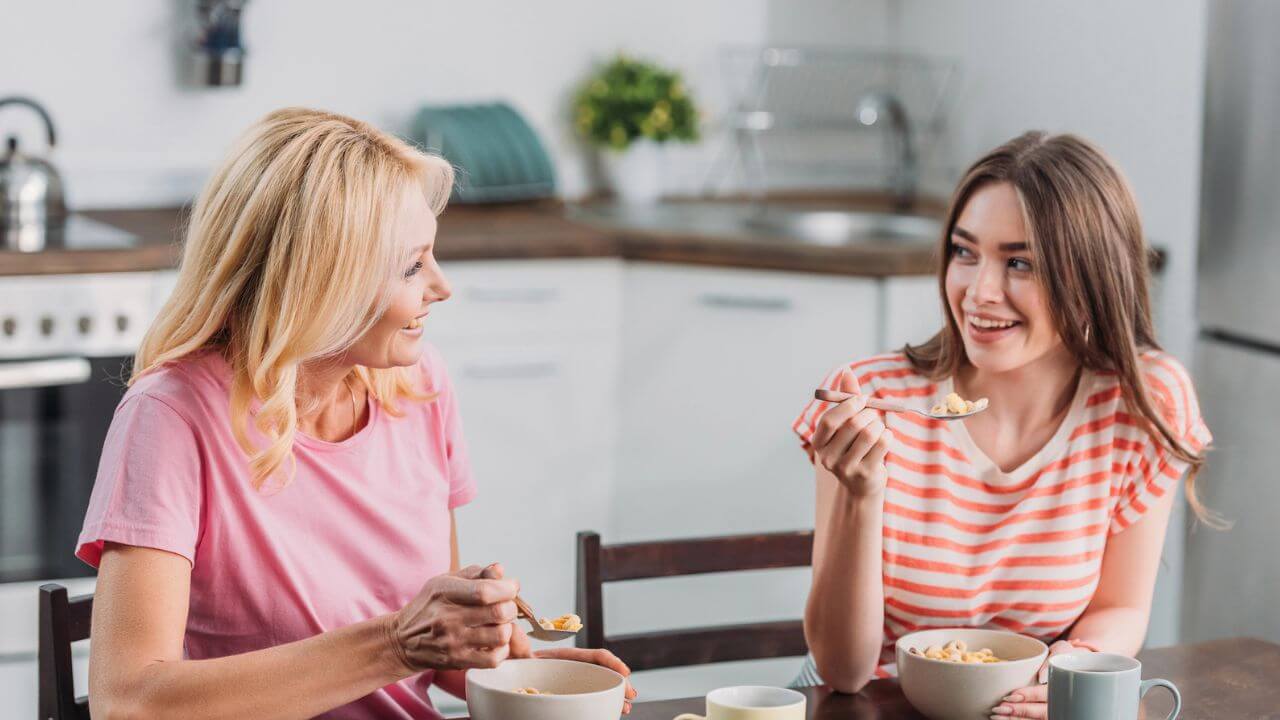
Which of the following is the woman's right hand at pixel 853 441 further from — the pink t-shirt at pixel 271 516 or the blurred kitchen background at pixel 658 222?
the blurred kitchen background at pixel 658 222

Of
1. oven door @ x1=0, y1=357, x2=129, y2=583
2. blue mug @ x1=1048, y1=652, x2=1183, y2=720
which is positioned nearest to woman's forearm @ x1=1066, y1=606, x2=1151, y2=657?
blue mug @ x1=1048, y1=652, x2=1183, y2=720

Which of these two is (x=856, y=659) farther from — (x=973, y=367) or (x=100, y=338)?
(x=100, y=338)

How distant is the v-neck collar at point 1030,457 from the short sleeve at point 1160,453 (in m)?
0.07

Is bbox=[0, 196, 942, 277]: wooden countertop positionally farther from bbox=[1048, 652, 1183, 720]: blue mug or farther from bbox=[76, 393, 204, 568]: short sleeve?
bbox=[1048, 652, 1183, 720]: blue mug

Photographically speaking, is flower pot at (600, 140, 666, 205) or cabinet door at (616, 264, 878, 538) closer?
cabinet door at (616, 264, 878, 538)

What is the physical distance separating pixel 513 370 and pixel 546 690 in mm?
1644

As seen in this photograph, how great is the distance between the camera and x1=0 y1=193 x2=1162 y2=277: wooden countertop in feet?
8.30

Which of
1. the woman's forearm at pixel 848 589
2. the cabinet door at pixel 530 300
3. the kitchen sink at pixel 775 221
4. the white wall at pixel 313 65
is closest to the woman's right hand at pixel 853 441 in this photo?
the woman's forearm at pixel 848 589

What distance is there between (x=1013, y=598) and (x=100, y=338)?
163 cm

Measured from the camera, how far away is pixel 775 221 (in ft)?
10.6

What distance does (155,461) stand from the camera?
129 cm

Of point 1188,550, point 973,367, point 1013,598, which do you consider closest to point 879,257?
point 1188,550

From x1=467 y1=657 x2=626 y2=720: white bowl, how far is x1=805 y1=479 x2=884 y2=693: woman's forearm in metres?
0.29

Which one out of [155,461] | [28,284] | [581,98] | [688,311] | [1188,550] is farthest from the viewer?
[581,98]
